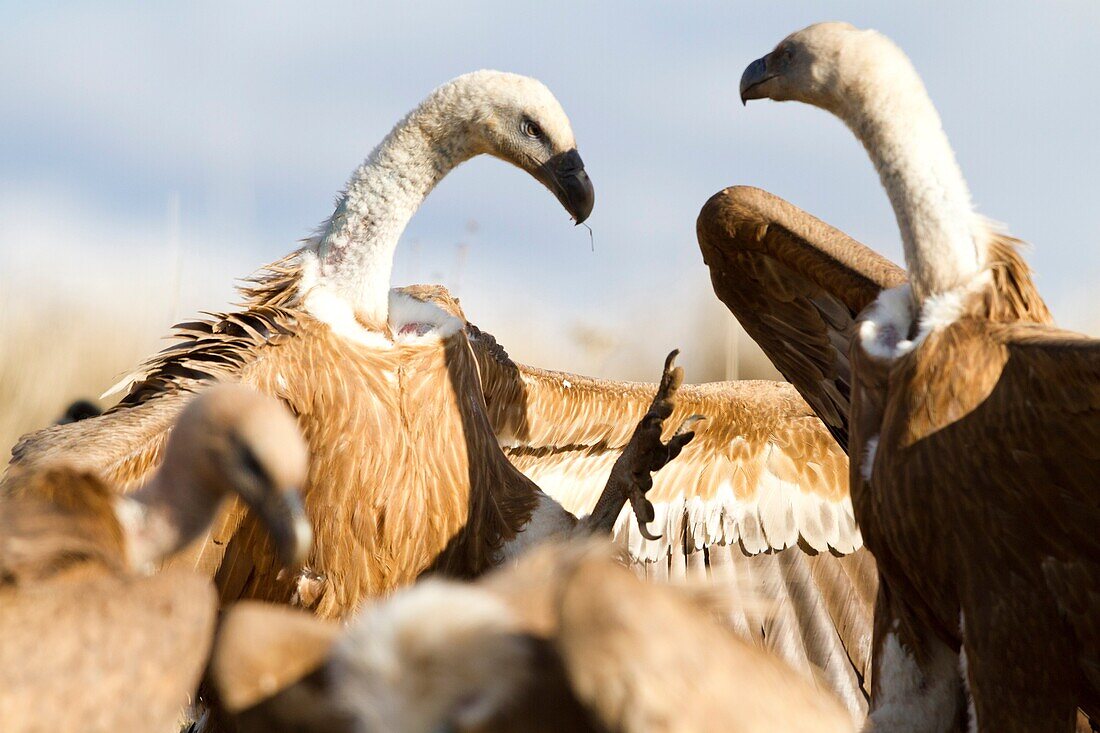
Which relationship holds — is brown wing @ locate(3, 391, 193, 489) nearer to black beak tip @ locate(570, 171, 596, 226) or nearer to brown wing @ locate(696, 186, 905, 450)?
black beak tip @ locate(570, 171, 596, 226)

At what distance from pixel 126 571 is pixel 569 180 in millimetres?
2280

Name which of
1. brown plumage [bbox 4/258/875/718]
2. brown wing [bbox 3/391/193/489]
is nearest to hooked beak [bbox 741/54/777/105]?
brown plumage [bbox 4/258/875/718]

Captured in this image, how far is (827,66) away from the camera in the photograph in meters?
4.56

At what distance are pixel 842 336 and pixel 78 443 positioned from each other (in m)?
2.66

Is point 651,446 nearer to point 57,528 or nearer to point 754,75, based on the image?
point 754,75

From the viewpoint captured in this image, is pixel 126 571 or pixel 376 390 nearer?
pixel 126 571

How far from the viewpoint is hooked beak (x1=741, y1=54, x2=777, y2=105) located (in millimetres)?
4785

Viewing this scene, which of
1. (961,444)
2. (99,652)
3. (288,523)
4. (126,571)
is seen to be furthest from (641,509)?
(99,652)

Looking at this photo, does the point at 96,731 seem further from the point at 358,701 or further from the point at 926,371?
the point at 926,371

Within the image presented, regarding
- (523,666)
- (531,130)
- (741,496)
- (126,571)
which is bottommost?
(741,496)

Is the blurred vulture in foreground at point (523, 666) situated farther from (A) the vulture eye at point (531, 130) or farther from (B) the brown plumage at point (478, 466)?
(A) the vulture eye at point (531, 130)

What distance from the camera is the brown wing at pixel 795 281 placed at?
5254 millimetres

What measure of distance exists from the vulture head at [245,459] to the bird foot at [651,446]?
1.95 meters

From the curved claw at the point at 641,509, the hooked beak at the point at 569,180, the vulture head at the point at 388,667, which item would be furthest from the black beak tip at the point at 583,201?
the vulture head at the point at 388,667
